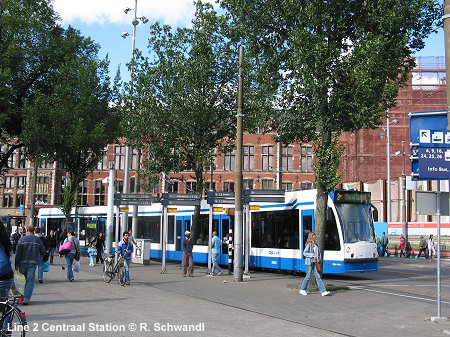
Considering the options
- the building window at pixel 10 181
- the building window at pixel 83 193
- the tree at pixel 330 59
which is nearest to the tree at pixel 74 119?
the tree at pixel 330 59

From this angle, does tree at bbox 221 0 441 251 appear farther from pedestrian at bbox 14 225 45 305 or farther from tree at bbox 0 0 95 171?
tree at bbox 0 0 95 171

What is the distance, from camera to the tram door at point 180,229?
93.8 feet

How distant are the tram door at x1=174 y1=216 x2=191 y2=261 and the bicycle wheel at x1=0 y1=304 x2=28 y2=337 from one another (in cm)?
2067

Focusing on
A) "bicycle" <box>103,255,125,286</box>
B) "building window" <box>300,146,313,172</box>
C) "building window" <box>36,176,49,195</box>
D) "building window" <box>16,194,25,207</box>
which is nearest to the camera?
"bicycle" <box>103,255,125,286</box>

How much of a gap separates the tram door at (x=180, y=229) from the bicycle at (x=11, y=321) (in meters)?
20.6

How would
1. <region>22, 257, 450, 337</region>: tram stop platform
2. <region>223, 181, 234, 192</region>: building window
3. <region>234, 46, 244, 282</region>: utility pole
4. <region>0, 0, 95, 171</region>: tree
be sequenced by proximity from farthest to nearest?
<region>223, 181, 234, 192</region>: building window → <region>0, 0, 95, 171</region>: tree → <region>234, 46, 244, 282</region>: utility pole → <region>22, 257, 450, 337</region>: tram stop platform

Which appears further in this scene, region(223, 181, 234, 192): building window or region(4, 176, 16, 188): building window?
region(4, 176, 16, 188): building window

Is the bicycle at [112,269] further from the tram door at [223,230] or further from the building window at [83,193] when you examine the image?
the building window at [83,193]

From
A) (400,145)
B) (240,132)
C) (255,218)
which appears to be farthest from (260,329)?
(400,145)

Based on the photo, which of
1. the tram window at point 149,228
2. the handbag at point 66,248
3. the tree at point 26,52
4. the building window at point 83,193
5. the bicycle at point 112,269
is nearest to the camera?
the bicycle at point 112,269

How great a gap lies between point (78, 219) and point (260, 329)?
30.4 metres

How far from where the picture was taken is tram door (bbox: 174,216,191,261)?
28.6 metres

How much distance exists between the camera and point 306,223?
21531 millimetres

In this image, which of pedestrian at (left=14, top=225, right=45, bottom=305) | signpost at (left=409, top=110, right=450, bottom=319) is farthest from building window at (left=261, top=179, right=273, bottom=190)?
signpost at (left=409, top=110, right=450, bottom=319)
